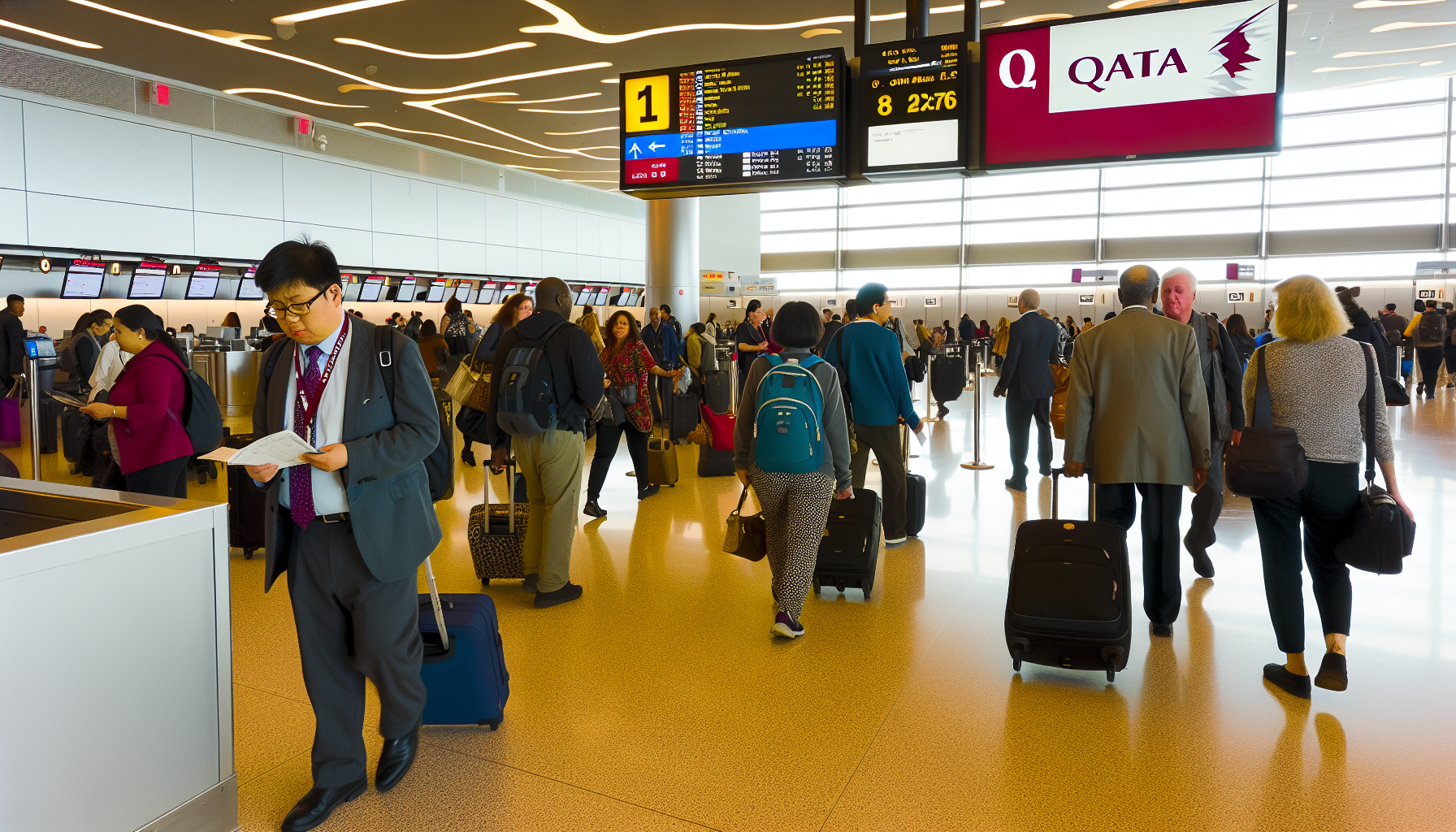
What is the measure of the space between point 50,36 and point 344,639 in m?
11.8

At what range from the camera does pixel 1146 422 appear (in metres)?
3.74

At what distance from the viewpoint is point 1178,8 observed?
192 inches

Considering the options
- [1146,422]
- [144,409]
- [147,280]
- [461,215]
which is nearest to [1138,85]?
[1146,422]

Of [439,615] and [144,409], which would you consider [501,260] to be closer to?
[144,409]

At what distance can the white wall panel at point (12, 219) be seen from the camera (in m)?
11.1

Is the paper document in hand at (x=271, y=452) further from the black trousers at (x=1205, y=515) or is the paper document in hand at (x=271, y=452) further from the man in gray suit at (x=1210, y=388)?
the black trousers at (x=1205, y=515)

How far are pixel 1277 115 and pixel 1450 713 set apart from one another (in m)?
3.25

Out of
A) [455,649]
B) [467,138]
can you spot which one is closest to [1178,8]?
[455,649]

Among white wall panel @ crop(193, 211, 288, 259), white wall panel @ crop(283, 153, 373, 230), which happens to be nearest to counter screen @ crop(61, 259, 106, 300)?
white wall panel @ crop(193, 211, 288, 259)

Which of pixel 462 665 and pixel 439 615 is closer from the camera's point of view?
pixel 439 615

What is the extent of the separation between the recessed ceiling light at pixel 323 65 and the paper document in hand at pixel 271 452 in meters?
9.58

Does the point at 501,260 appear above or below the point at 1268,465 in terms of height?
above

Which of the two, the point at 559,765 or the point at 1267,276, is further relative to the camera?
the point at 1267,276

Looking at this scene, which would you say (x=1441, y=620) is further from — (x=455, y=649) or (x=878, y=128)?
(x=455, y=649)
